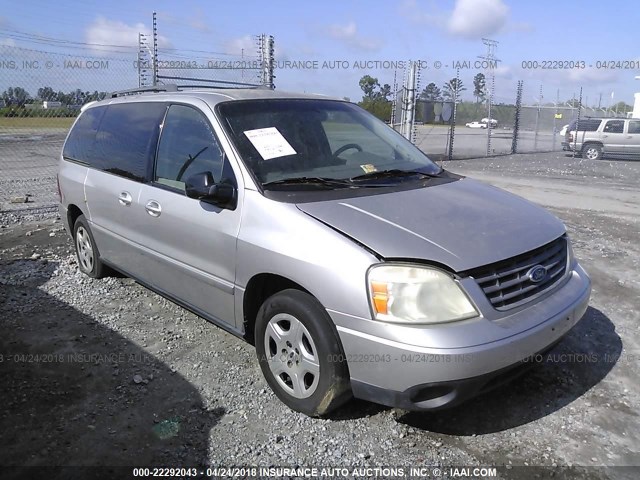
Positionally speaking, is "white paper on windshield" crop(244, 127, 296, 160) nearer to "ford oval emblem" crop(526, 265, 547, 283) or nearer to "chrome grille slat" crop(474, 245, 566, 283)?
"chrome grille slat" crop(474, 245, 566, 283)

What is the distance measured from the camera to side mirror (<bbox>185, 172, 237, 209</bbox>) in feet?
11.0

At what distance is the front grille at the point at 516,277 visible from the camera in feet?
8.97

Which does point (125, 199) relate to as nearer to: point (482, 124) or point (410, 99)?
point (410, 99)

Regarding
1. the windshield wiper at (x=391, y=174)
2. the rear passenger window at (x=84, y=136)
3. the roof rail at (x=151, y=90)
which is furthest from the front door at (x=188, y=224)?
the rear passenger window at (x=84, y=136)

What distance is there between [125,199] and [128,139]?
0.56 metres

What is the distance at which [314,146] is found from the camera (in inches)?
149

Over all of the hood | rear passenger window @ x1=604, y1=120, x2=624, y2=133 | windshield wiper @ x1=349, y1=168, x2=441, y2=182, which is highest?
rear passenger window @ x1=604, y1=120, x2=624, y2=133

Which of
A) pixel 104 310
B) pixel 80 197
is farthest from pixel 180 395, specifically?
pixel 80 197

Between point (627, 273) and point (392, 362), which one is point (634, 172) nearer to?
point (627, 273)

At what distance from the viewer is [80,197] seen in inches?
204

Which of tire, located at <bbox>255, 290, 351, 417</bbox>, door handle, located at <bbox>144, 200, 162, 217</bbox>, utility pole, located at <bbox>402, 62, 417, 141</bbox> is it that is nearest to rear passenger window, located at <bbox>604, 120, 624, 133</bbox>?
utility pole, located at <bbox>402, 62, 417, 141</bbox>

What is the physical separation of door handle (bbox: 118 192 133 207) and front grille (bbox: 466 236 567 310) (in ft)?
9.35

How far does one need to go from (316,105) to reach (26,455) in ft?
9.86

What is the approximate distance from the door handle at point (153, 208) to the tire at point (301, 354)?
125 cm
